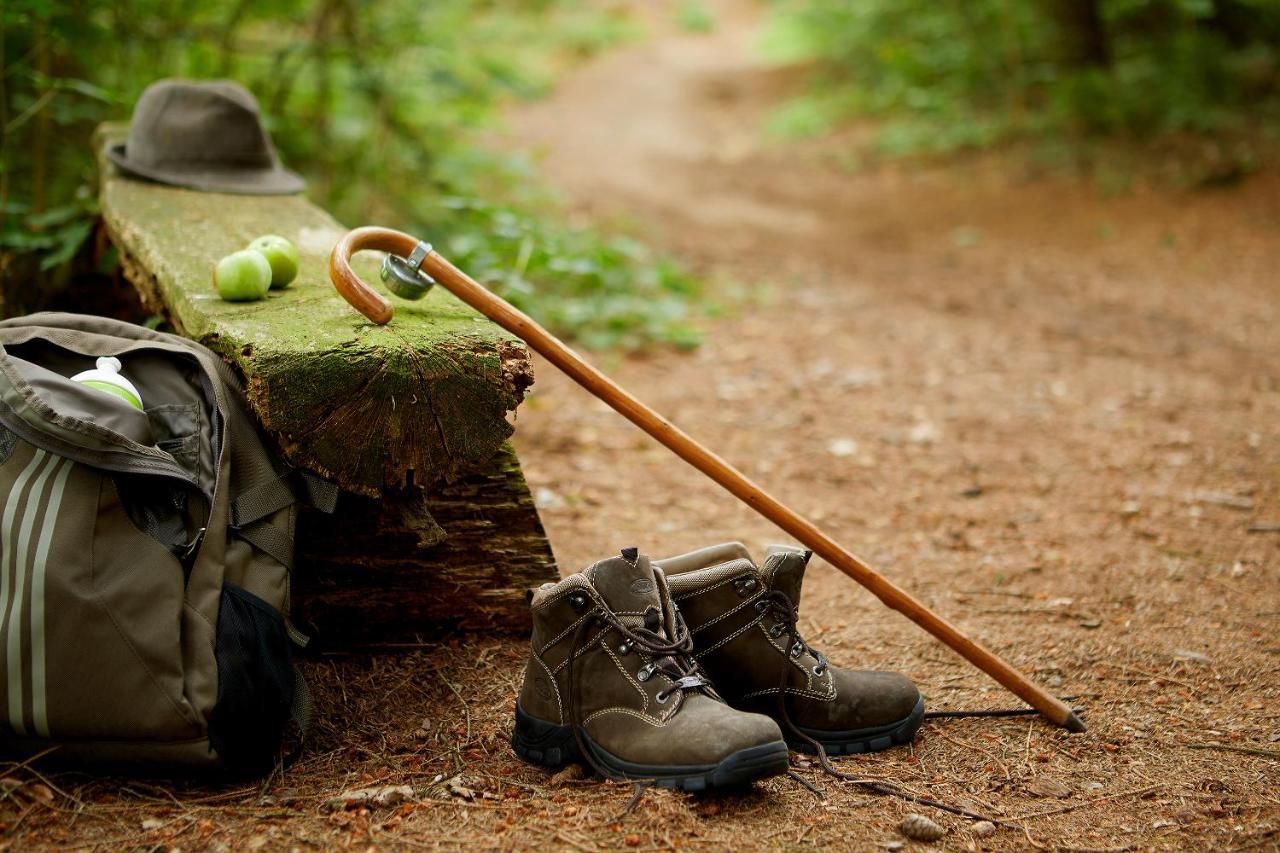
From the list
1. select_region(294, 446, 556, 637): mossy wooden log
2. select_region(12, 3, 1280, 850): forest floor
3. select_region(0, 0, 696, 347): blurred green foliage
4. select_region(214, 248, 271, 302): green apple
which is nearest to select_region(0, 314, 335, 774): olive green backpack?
select_region(12, 3, 1280, 850): forest floor

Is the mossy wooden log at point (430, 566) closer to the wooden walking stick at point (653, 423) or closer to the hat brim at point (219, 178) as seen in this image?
the wooden walking stick at point (653, 423)

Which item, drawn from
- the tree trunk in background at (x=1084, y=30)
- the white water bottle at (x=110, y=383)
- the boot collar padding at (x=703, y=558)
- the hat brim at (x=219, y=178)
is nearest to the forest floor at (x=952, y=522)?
the boot collar padding at (x=703, y=558)

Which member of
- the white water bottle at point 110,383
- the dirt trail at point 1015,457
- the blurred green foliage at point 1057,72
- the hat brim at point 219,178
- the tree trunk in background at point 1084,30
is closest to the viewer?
the white water bottle at point 110,383

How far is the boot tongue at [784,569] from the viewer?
102 inches

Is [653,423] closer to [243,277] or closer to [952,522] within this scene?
[243,277]

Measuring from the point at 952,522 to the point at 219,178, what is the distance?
11.3 ft

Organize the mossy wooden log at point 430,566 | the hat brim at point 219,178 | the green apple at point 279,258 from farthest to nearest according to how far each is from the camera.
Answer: the hat brim at point 219,178
the green apple at point 279,258
the mossy wooden log at point 430,566

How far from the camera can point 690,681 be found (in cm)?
243

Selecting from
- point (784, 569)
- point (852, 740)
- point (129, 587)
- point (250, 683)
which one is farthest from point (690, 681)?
point (129, 587)

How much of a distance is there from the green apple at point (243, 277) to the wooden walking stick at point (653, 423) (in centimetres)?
30

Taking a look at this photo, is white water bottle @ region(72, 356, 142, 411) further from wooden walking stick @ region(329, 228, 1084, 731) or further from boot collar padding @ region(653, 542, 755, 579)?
boot collar padding @ region(653, 542, 755, 579)

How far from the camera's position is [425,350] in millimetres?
2482

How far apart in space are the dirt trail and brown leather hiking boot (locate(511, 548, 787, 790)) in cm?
30

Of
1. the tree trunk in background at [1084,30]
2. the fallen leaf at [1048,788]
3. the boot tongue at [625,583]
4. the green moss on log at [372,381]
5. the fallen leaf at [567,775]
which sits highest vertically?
the tree trunk in background at [1084,30]
